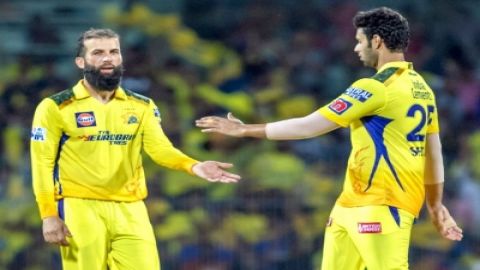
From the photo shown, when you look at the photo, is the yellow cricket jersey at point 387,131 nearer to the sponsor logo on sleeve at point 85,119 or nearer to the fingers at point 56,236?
the sponsor logo on sleeve at point 85,119

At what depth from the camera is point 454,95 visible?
13164 millimetres

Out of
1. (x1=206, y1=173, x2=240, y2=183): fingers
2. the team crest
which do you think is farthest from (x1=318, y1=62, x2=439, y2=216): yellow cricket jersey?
the team crest

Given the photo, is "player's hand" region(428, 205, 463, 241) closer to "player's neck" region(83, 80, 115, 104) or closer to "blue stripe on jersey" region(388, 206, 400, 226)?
"blue stripe on jersey" region(388, 206, 400, 226)

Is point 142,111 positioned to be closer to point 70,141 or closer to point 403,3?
point 70,141

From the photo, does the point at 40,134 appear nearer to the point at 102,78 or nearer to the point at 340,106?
the point at 102,78

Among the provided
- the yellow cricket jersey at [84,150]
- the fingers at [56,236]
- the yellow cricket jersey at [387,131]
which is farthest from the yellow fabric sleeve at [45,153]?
the yellow cricket jersey at [387,131]

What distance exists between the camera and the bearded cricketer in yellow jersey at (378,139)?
7.30 meters

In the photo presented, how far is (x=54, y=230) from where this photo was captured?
754 centimetres

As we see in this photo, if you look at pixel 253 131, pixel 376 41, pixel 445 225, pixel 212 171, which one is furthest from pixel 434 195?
pixel 212 171

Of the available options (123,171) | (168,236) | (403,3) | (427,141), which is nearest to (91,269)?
(123,171)

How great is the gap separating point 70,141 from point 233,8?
6.12 m

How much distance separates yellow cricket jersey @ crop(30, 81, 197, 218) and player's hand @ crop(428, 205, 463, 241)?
1.52 metres

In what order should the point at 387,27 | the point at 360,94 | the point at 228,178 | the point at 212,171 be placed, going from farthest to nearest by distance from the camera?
the point at 212,171, the point at 228,178, the point at 387,27, the point at 360,94

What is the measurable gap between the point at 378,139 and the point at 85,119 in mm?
1778
